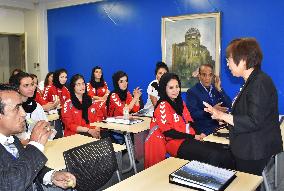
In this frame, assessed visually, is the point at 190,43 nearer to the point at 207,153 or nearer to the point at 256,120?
the point at 207,153

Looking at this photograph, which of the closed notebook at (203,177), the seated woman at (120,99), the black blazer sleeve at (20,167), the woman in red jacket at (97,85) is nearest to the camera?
the black blazer sleeve at (20,167)

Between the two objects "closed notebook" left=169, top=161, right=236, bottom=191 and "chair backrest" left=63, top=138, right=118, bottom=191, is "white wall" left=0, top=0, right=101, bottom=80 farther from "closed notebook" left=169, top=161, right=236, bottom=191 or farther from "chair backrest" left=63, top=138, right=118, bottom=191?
"closed notebook" left=169, top=161, right=236, bottom=191

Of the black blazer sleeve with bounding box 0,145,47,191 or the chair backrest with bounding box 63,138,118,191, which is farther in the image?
the chair backrest with bounding box 63,138,118,191

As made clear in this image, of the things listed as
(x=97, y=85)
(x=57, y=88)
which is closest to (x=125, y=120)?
(x=97, y=85)

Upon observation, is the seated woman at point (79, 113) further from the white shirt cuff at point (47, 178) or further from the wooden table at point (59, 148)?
the white shirt cuff at point (47, 178)

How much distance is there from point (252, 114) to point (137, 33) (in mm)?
4513

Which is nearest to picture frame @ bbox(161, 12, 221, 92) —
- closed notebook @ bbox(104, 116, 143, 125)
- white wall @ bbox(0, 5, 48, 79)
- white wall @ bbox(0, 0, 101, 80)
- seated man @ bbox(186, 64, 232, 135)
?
seated man @ bbox(186, 64, 232, 135)

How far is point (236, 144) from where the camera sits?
2.22 metres

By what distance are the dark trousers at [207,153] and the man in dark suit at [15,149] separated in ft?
5.63

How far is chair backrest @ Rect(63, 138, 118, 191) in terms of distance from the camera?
206 cm

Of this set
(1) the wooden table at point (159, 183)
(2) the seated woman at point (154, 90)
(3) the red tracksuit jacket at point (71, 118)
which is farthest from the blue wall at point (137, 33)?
(1) the wooden table at point (159, 183)

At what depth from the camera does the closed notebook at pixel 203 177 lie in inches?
69.6

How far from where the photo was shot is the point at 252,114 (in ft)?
6.87

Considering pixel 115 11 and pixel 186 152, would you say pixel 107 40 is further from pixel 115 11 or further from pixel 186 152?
pixel 186 152
